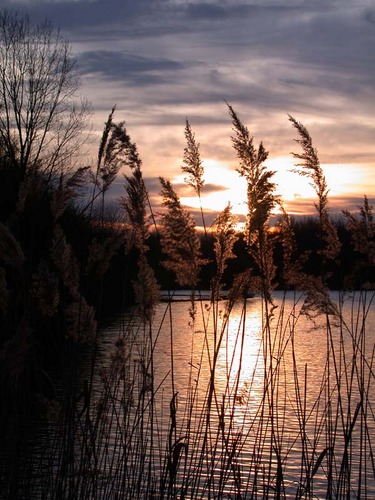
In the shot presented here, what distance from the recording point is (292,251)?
412cm

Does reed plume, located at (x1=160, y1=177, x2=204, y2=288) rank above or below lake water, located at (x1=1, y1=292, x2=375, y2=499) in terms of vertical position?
above

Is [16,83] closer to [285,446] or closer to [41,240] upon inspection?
[41,240]

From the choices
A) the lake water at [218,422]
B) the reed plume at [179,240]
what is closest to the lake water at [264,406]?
the lake water at [218,422]

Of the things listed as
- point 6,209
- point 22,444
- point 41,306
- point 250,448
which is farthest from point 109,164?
point 6,209

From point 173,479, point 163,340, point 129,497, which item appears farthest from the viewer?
point 163,340

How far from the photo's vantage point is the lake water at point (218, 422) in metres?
3.81

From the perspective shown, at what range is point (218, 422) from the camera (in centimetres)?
447

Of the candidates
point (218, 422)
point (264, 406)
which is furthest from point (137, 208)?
point (264, 406)

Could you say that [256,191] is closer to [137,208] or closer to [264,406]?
[137,208]

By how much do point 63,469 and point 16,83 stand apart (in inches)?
1131

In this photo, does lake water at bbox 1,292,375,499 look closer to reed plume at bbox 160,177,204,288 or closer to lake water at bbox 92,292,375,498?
lake water at bbox 92,292,375,498

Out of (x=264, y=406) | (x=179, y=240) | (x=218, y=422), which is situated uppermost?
(x=179, y=240)

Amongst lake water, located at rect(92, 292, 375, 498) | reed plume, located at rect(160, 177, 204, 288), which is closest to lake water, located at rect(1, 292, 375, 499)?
lake water, located at rect(92, 292, 375, 498)

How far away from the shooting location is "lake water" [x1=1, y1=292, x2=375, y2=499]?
12.5 ft
